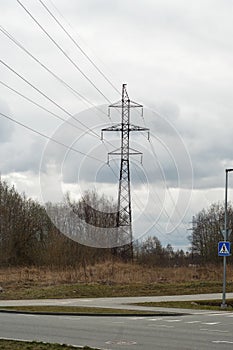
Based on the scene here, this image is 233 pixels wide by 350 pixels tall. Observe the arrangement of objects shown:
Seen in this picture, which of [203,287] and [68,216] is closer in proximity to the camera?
[203,287]

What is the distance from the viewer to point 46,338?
667 inches

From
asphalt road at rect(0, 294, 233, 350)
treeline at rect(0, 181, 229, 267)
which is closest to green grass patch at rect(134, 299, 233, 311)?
asphalt road at rect(0, 294, 233, 350)

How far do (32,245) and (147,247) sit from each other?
51.3ft

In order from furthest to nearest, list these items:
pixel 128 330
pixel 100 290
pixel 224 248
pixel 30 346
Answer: pixel 100 290 → pixel 224 248 → pixel 128 330 → pixel 30 346

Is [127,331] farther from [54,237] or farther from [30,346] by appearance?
[54,237]

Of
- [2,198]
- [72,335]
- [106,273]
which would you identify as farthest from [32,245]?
[72,335]

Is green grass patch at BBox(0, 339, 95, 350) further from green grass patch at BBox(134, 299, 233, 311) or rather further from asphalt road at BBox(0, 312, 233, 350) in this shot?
green grass patch at BBox(134, 299, 233, 311)

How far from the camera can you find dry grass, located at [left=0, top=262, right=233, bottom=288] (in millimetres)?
46812

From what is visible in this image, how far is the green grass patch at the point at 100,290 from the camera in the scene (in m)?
39.3

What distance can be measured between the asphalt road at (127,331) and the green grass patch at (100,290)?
1385 centimetres

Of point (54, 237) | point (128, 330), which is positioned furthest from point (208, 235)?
point (128, 330)

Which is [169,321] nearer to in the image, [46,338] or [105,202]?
[46,338]

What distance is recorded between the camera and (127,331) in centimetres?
1936

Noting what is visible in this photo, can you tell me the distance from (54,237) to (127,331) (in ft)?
154
